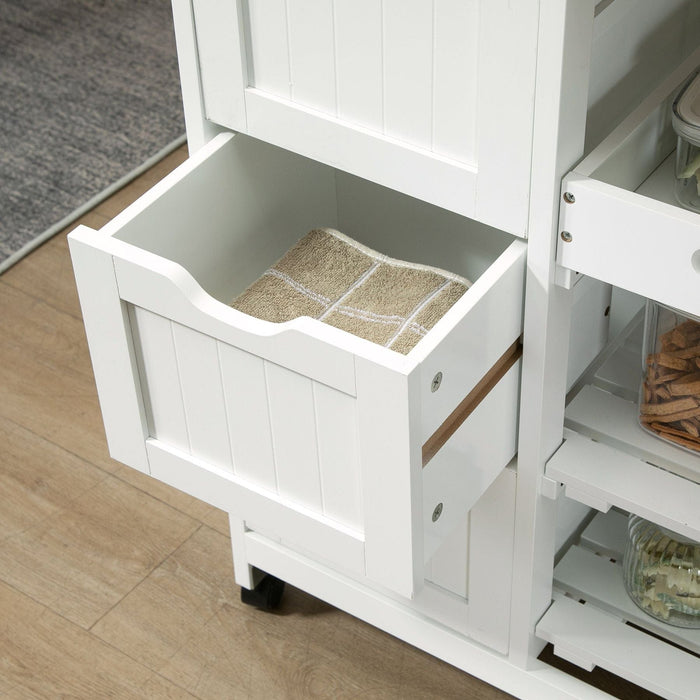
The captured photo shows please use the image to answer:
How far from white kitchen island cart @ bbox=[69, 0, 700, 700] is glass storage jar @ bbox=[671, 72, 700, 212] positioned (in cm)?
2

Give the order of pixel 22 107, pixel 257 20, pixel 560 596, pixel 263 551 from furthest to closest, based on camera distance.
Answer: pixel 22 107 → pixel 263 551 → pixel 560 596 → pixel 257 20

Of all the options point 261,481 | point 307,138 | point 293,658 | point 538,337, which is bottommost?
point 293,658

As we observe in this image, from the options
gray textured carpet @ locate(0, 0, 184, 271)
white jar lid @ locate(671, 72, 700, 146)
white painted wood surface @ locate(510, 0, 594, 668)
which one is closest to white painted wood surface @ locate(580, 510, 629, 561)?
white painted wood surface @ locate(510, 0, 594, 668)

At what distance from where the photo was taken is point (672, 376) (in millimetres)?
1095

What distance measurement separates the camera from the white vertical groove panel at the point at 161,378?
103 centimetres

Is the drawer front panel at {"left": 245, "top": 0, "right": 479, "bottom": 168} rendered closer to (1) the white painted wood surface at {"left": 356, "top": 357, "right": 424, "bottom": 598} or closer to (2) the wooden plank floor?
(1) the white painted wood surface at {"left": 356, "top": 357, "right": 424, "bottom": 598}

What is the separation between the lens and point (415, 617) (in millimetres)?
1377

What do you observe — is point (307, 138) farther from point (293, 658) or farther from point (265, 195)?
point (293, 658)

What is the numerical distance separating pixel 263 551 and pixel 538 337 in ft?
1.82

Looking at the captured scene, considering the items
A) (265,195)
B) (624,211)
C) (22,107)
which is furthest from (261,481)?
(22,107)

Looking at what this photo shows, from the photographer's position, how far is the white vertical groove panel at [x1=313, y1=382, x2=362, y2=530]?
94cm

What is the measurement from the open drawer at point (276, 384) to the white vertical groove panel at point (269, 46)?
0.28ft

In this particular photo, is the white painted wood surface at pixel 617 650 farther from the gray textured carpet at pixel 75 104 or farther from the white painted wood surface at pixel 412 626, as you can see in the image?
the gray textured carpet at pixel 75 104

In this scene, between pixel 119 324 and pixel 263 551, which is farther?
pixel 263 551
